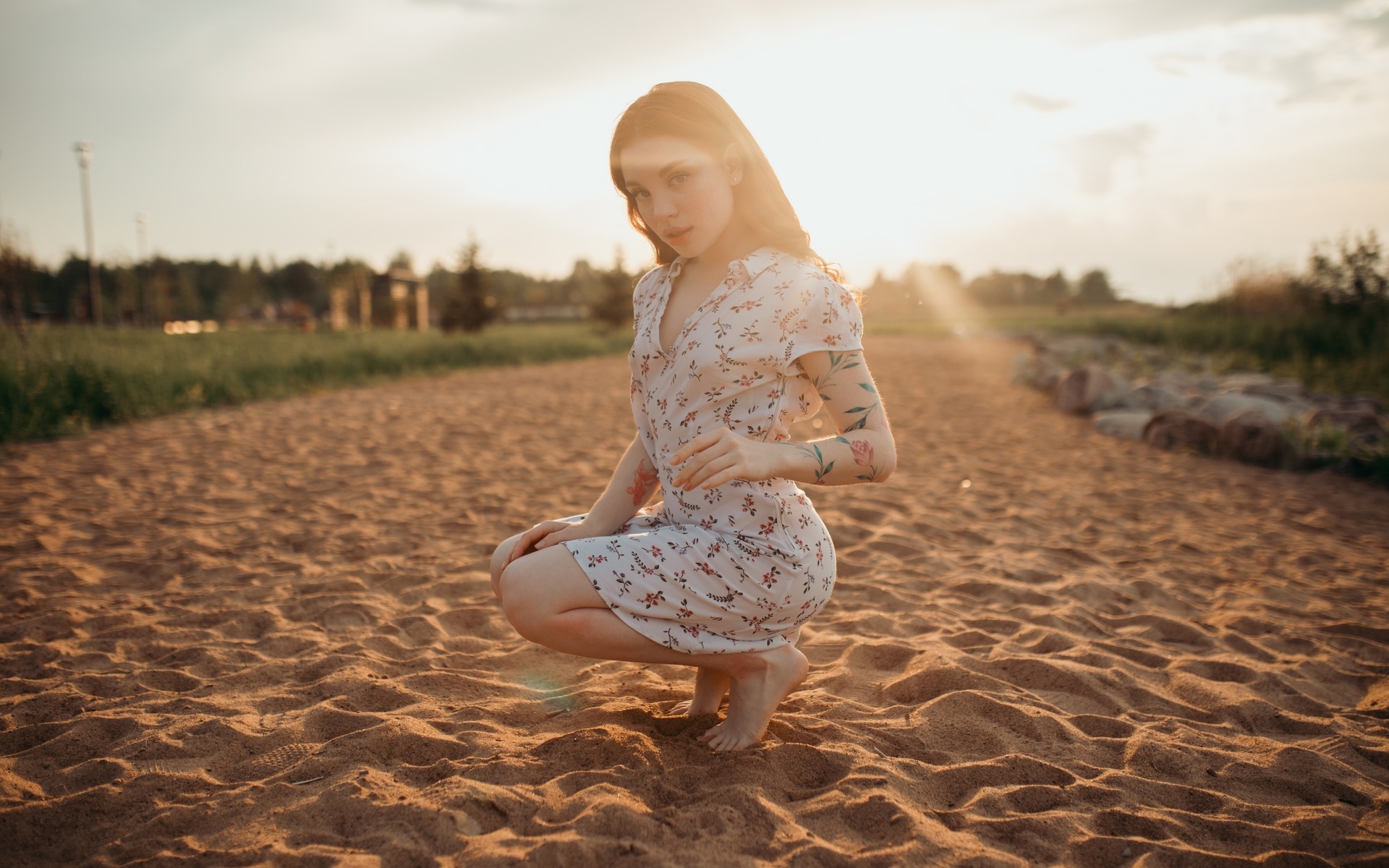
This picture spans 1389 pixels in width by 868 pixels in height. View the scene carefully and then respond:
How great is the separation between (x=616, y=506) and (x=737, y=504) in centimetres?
44

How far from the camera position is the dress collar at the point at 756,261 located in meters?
2.02

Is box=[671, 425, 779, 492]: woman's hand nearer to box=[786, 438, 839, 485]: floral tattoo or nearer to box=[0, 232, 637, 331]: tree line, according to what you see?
box=[786, 438, 839, 485]: floral tattoo

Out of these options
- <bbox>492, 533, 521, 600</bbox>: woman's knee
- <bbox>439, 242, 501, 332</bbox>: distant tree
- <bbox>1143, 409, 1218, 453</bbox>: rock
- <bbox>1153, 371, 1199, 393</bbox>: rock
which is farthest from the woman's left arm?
<bbox>439, 242, 501, 332</bbox>: distant tree

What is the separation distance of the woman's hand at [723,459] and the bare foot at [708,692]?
0.86 meters

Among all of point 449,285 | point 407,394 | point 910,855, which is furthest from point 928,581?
point 449,285

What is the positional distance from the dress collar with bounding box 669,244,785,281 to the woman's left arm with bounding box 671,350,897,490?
9.8 inches

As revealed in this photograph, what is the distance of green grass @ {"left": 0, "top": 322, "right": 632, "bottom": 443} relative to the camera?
775cm

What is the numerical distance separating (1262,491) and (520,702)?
578 centimetres

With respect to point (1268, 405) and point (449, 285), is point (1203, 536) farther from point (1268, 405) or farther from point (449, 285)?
point (449, 285)

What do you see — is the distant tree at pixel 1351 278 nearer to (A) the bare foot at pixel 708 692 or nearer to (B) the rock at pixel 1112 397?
(B) the rock at pixel 1112 397

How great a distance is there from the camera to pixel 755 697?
2166 mm

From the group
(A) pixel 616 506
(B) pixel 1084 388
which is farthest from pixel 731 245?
(B) pixel 1084 388

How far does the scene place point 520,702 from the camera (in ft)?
8.27

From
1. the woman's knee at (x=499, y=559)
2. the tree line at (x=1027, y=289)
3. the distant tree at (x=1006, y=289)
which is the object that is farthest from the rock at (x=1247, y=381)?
the distant tree at (x=1006, y=289)
